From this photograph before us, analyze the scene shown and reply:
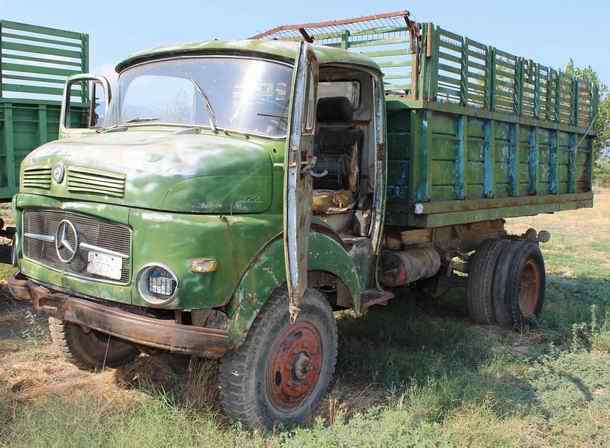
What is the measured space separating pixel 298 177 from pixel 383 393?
1.93m

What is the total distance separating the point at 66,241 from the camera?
388cm

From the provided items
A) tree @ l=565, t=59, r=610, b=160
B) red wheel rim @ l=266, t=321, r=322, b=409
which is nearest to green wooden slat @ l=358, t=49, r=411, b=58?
red wheel rim @ l=266, t=321, r=322, b=409

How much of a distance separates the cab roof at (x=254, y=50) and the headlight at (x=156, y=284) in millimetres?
1622

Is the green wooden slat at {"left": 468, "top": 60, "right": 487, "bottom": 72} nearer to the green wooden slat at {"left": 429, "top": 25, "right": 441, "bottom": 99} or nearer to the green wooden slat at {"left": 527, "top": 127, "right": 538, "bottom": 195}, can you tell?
the green wooden slat at {"left": 429, "top": 25, "right": 441, "bottom": 99}

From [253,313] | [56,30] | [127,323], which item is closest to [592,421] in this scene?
[253,313]

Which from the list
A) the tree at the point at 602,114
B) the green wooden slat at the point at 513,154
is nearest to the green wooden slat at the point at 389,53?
the green wooden slat at the point at 513,154

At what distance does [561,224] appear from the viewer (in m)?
19.2

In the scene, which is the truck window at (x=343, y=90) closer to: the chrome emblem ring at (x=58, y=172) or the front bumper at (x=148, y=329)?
the chrome emblem ring at (x=58, y=172)

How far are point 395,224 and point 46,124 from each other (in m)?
3.65

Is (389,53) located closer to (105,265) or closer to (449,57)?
(449,57)

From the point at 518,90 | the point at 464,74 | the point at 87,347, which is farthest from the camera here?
the point at 518,90

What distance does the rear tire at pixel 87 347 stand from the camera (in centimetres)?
480

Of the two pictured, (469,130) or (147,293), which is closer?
(147,293)

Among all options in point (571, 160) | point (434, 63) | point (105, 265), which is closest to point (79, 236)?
point (105, 265)
